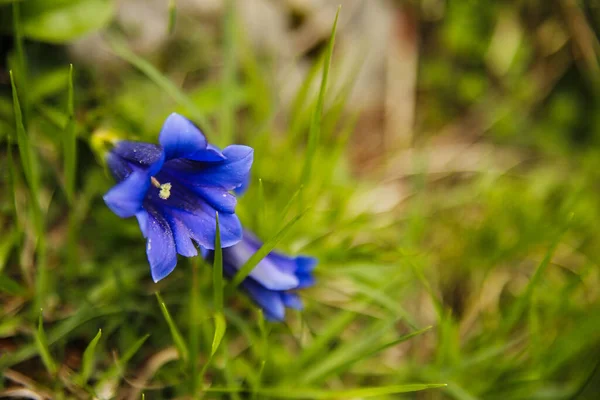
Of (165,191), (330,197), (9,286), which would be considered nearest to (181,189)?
(165,191)

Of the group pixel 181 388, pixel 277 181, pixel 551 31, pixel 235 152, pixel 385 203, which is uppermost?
pixel 551 31

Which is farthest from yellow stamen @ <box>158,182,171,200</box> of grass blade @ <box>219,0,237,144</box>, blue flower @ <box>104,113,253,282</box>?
grass blade @ <box>219,0,237,144</box>

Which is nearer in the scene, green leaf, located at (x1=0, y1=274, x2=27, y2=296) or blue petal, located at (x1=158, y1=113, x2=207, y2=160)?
blue petal, located at (x1=158, y1=113, x2=207, y2=160)

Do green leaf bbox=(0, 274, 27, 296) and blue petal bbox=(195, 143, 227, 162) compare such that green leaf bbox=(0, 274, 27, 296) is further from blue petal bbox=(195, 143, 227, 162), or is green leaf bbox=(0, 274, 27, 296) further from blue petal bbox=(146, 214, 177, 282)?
blue petal bbox=(195, 143, 227, 162)

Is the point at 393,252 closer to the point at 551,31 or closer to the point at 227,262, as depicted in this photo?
the point at 227,262

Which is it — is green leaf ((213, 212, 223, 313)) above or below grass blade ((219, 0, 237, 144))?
below

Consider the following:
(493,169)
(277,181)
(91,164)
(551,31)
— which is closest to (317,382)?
(277,181)

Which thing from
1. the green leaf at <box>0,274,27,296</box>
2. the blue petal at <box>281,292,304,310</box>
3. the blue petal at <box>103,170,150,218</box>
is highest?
the blue petal at <box>103,170,150,218</box>
